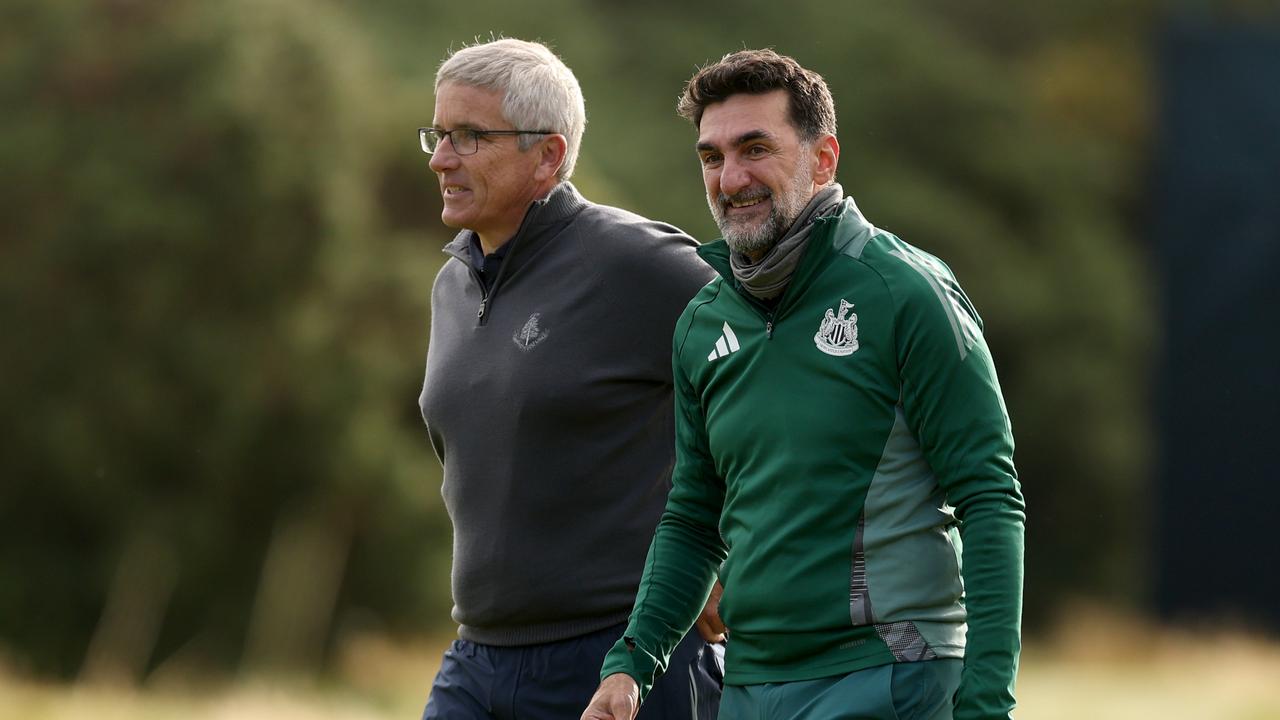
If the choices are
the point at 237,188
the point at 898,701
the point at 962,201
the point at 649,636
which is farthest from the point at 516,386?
the point at 962,201

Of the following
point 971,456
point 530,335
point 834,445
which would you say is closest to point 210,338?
point 530,335

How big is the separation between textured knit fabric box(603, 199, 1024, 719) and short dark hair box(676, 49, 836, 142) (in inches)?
6.4

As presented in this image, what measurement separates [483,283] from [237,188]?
6.57 metres

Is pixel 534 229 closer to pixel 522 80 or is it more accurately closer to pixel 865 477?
pixel 522 80

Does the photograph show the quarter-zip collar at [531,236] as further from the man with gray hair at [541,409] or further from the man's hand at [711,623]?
the man's hand at [711,623]

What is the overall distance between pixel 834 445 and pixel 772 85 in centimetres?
Answer: 62

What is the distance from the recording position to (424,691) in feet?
34.7

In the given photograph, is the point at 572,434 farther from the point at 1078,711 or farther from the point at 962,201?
the point at 962,201

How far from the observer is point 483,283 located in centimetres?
380

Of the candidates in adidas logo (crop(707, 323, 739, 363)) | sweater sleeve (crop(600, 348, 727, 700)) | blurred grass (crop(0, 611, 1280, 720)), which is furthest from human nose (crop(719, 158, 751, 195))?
blurred grass (crop(0, 611, 1280, 720))

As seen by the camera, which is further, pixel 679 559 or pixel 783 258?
pixel 679 559

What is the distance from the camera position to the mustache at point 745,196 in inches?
116

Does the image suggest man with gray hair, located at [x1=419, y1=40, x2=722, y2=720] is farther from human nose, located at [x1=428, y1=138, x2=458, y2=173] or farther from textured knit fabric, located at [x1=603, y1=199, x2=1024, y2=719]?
textured knit fabric, located at [x1=603, y1=199, x2=1024, y2=719]

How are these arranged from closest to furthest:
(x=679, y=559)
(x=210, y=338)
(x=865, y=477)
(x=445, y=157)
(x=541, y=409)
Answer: (x=865, y=477) → (x=679, y=559) → (x=541, y=409) → (x=445, y=157) → (x=210, y=338)
